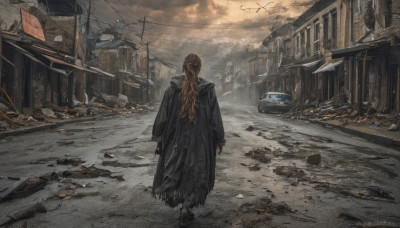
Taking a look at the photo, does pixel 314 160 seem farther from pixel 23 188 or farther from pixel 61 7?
pixel 61 7

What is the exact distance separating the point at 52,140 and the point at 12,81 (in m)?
8.31

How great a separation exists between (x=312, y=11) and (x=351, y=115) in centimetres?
1533

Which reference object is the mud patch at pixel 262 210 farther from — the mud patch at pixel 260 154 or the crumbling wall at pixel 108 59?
the crumbling wall at pixel 108 59

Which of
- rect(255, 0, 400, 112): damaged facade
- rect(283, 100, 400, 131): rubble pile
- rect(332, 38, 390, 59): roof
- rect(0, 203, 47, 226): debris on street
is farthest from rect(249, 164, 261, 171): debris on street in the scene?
rect(332, 38, 390, 59): roof

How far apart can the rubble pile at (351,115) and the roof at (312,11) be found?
8.38 metres

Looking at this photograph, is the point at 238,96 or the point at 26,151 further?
the point at 238,96

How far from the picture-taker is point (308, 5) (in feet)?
91.9

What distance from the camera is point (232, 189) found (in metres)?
4.75

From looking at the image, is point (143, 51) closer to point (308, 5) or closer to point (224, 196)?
point (308, 5)

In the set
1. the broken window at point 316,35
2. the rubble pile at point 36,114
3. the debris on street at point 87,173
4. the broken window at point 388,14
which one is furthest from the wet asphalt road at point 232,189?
the broken window at point 316,35

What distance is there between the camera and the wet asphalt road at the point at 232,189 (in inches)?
139

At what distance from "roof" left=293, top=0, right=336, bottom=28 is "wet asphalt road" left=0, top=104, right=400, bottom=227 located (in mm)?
20194

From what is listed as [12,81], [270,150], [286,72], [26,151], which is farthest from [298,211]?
[286,72]

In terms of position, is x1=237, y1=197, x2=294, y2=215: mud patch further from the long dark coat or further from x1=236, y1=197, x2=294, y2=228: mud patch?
the long dark coat
